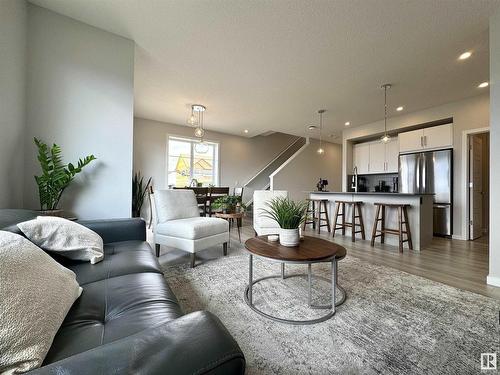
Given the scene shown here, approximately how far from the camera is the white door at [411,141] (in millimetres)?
4742

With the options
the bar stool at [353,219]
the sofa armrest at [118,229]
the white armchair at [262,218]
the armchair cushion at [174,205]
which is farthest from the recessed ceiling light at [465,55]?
the sofa armrest at [118,229]

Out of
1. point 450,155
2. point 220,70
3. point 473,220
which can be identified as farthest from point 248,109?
point 473,220

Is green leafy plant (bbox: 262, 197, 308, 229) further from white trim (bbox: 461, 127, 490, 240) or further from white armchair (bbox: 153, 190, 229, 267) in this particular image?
white trim (bbox: 461, 127, 490, 240)

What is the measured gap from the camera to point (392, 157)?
5.40 metres

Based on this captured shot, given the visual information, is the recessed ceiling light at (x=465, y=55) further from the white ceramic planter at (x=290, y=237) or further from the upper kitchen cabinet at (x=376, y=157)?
the white ceramic planter at (x=290, y=237)

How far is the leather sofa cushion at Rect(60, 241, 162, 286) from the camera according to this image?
131cm

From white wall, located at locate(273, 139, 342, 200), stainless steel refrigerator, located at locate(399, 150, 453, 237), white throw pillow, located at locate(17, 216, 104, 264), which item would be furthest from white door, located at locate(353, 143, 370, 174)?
white throw pillow, located at locate(17, 216, 104, 264)

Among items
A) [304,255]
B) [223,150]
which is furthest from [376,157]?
[304,255]

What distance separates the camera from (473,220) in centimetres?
412

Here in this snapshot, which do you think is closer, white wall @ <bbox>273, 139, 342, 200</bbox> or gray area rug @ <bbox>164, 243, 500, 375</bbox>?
gray area rug @ <bbox>164, 243, 500, 375</bbox>

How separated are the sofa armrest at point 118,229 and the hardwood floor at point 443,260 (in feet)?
6.67

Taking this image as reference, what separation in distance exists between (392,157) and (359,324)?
16.8 feet

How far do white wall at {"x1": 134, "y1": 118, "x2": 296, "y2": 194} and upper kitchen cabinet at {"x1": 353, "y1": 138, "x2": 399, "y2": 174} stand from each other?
10.3 feet

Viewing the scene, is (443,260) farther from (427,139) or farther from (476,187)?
(427,139)
